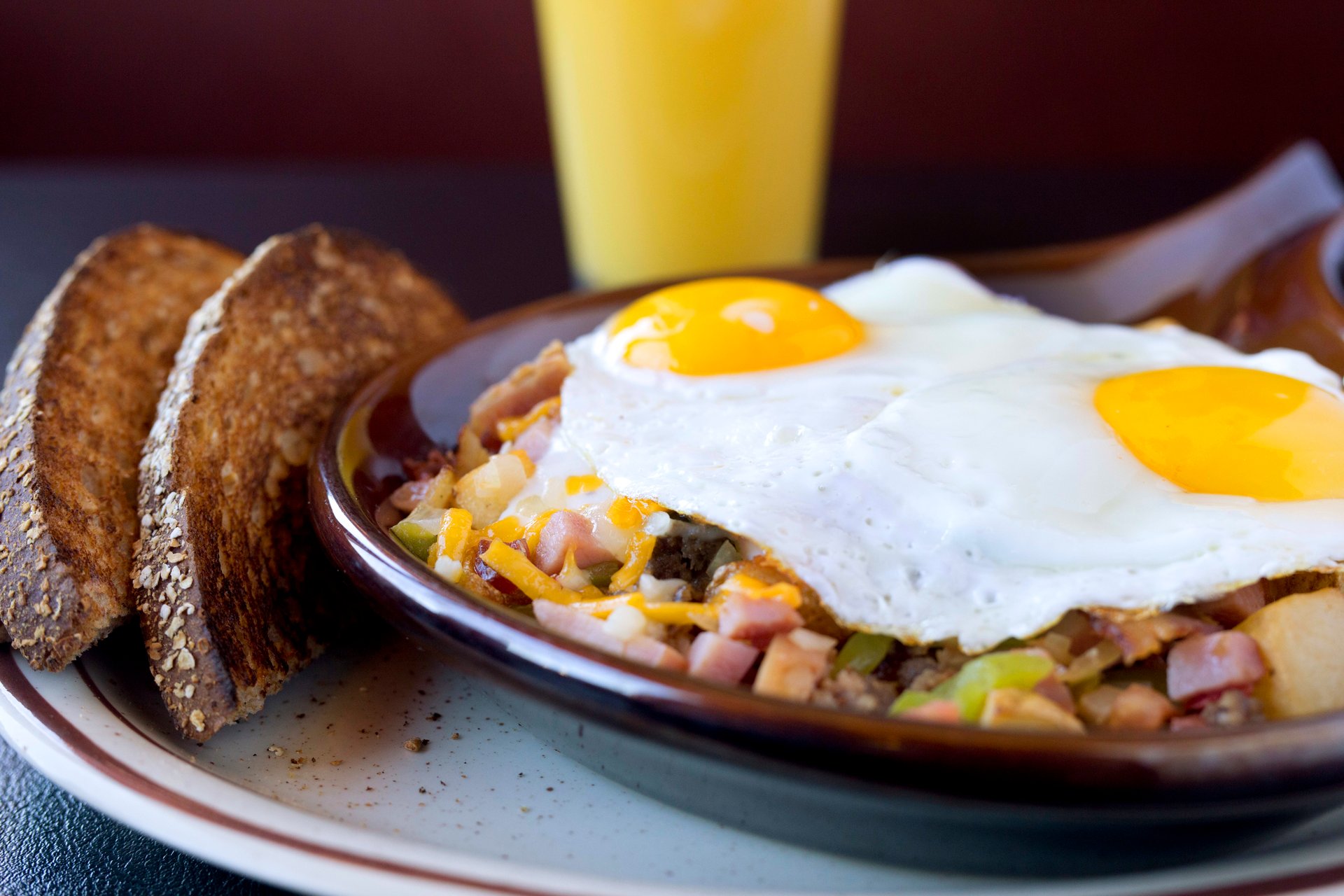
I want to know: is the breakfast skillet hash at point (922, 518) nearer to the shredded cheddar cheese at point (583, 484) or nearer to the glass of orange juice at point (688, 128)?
the shredded cheddar cheese at point (583, 484)

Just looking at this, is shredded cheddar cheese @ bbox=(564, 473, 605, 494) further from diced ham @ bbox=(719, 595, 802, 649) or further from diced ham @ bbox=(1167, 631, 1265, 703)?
diced ham @ bbox=(1167, 631, 1265, 703)

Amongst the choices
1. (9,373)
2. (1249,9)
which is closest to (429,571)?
(9,373)

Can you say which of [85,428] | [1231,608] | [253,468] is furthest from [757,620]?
[85,428]

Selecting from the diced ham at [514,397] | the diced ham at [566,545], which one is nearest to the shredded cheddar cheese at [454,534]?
the diced ham at [566,545]

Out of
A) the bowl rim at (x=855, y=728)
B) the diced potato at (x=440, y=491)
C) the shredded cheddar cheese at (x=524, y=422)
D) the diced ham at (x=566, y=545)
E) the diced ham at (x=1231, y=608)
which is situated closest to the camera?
the bowl rim at (x=855, y=728)

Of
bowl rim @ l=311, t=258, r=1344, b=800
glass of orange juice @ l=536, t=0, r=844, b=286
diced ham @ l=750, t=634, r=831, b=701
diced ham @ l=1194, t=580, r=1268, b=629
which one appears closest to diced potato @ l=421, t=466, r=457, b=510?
bowl rim @ l=311, t=258, r=1344, b=800

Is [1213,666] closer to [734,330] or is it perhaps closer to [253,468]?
[734,330]

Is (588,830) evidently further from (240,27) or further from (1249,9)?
(1249,9)
